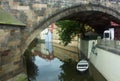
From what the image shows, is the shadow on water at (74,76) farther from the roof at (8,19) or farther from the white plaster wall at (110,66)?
the roof at (8,19)

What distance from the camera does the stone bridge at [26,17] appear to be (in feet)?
51.4

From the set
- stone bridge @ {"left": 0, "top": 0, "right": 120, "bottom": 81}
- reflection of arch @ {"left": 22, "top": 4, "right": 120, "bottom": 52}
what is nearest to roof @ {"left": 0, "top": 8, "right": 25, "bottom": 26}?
stone bridge @ {"left": 0, "top": 0, "right": 120, "bottom": 81}

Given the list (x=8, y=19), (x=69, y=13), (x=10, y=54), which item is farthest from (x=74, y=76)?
(x=8, y=19)

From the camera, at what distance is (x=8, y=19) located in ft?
53.5

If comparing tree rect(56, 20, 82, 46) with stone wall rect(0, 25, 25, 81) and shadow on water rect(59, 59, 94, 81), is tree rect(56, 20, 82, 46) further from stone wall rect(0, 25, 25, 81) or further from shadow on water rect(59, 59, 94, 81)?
stone wall rect(0, 25, 25, 81)

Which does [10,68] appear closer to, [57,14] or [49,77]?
[57,14]

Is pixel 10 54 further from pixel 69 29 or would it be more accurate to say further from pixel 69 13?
pixel 69 29

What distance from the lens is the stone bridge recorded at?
1567 centimetres

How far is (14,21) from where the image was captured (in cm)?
1691

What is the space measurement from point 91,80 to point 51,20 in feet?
17.0

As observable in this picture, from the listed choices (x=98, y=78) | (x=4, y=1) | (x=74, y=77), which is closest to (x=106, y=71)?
(x=98, y=78)

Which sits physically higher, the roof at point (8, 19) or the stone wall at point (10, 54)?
the roof at point (8, 19)

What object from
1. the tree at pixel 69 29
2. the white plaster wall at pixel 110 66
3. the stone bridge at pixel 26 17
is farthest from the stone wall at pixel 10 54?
the tree at pixel 69 29

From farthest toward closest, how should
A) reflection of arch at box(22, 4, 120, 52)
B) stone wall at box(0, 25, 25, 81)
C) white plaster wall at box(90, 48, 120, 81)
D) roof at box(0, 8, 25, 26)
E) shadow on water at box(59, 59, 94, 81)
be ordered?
shadow on water at box(59, 59, 94, 81), reflection of arch at box(22, 4, 120, 52), white plaster wall at box(90, 48, 120, 81), roof at box(0, 8, 25, 26), stone wall at box(0, 25, 25, 81)
